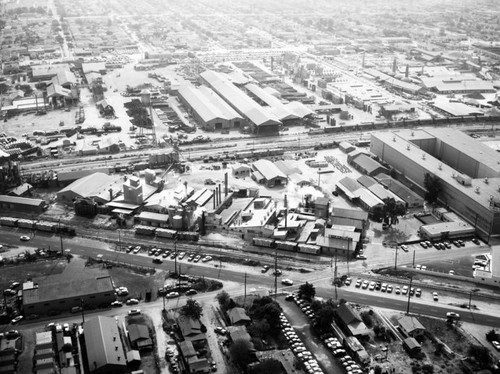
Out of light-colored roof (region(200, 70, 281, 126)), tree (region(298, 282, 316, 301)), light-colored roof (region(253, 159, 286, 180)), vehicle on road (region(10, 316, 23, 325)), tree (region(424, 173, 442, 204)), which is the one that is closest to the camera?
vehicle on road (region(10, 316, 23, 325))

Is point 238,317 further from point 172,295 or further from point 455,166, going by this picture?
point 455,166

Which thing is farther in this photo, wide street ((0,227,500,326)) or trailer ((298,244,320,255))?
trailer ((298,244,320,255))

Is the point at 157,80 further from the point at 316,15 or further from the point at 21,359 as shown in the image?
the point at 316,15

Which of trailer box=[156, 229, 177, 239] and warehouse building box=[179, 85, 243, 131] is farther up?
warehouse building box=[179, 85, 243, 131]

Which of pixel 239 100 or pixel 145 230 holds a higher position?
pixel 239 100

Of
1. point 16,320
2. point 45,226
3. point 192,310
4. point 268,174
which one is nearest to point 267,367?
point 192,310

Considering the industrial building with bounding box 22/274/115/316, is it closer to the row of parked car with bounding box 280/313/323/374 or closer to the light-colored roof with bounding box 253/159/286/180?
the row of parked car with bounding box 280/313/323/374

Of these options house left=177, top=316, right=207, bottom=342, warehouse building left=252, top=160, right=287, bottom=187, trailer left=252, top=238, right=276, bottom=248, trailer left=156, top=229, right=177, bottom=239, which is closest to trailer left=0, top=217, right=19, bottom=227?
trailer left=156, top=229, right=177, bottom=239
